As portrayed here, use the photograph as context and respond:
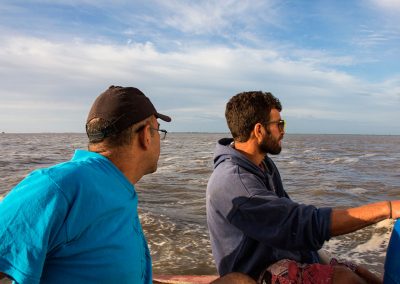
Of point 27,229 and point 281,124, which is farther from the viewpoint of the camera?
point 281,124

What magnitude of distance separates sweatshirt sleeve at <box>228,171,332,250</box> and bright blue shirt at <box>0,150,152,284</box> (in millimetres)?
1037

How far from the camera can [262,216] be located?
2.79m

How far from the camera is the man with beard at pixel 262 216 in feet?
8.84

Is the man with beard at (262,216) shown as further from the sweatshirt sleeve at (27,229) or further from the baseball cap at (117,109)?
the sweatshirt sleeve at (27,229)

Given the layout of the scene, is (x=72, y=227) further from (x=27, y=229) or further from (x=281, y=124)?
(x=281, y=124)

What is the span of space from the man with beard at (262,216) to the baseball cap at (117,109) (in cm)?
108

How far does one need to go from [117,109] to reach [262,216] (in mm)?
1289

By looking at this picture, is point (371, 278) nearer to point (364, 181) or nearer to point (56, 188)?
point (56, 188)

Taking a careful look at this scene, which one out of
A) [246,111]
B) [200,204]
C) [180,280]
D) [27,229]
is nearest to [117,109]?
[27,229]

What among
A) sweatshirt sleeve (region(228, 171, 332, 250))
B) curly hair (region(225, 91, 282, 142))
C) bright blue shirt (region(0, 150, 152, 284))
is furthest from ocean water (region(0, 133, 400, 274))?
bright blue shirt (region(0, 150, 152, 284))

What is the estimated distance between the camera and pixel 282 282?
2.86m

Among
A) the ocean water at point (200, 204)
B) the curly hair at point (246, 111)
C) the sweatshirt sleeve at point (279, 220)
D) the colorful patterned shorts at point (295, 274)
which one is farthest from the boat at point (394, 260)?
the ocean water at point (200, 204)

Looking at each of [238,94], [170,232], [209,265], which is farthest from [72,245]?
[170,232]

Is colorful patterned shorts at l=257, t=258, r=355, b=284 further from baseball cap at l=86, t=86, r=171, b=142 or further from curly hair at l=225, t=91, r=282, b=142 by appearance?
baseball cap at l=86, t=86, r=171, b=142
